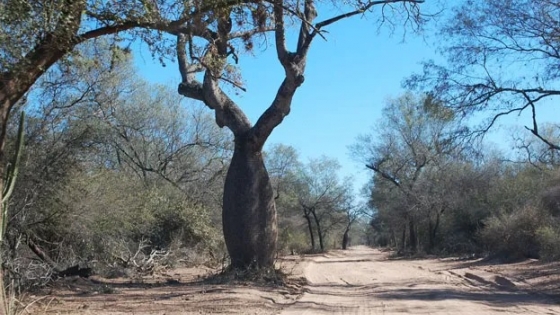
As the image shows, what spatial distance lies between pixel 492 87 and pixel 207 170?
17702 millimetres

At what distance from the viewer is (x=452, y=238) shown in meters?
36.0

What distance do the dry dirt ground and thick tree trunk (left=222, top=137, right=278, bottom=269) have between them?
1.11 metres

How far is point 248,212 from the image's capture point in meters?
15.3

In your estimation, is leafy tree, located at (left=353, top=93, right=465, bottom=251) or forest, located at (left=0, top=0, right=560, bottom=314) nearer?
forest, located at (left=0, top=0, right=560, bottom=314)

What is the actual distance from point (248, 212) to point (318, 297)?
135 inches

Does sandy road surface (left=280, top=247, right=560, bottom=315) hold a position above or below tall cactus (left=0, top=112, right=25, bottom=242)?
below

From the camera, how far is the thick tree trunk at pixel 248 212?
50.2 ft

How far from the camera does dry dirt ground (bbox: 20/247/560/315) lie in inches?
412

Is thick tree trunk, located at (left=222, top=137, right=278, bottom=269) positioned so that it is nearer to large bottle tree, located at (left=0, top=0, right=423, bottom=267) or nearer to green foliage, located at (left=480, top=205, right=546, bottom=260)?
large bottle tree, located at (left=0, top=0, right=423, bottom=267)

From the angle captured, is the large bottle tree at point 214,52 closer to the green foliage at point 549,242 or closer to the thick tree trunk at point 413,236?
the green foliage at point 549,242

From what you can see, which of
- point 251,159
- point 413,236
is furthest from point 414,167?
point 251,159

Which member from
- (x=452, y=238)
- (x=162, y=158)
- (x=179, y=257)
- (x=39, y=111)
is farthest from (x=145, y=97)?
(x=452, y=238)

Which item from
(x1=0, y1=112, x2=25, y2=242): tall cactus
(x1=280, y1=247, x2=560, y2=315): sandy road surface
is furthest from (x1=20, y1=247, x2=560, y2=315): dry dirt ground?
(x1=0, y1=112, x2=25, y2=242): tall cactus

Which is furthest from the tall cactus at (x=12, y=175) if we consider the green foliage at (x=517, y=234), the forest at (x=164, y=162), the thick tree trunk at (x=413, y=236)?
the thick tree trunk at (x=413, y=236)
